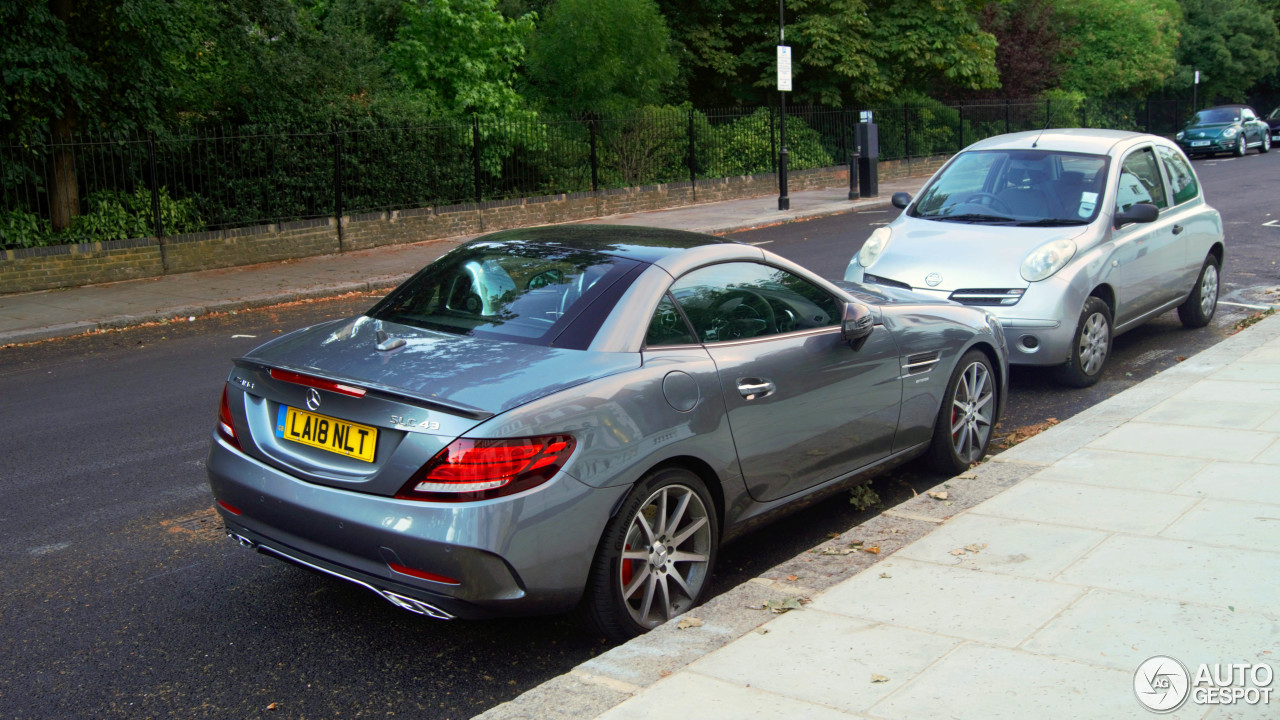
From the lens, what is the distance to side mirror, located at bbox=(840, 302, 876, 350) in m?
5.20

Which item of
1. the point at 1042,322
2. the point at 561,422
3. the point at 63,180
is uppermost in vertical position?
the point at 63,180

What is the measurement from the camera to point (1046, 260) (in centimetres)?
796

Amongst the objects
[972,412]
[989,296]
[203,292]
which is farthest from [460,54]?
[972,412]

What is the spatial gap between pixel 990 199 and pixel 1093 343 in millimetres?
1555

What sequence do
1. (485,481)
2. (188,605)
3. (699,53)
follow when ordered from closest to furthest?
(485,481) → (188,605) → (699,53)

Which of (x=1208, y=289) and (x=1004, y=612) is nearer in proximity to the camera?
(x=1004, y=612)

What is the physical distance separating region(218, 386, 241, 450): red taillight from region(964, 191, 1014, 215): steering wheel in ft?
21.1

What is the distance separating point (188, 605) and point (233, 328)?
7.93m

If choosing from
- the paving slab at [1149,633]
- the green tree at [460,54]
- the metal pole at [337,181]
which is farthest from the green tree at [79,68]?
the paving slab at [1149,633]

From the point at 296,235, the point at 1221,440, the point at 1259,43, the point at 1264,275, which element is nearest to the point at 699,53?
the point at 296,235

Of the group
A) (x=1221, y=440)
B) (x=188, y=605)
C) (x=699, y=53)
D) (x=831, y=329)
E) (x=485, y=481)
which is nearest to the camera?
(x=485, y=481)

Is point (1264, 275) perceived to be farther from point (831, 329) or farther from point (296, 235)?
point (296, 235)

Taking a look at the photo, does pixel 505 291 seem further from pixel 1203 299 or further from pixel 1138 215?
pixel 1203 299

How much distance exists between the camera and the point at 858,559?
4.73 meters
